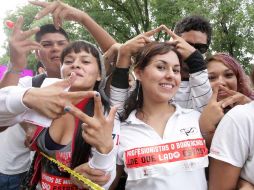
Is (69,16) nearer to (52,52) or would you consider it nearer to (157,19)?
(52,52)

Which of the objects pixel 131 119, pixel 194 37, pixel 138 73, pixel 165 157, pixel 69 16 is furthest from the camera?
pixel 194 37

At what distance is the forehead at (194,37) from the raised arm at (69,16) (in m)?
0.67

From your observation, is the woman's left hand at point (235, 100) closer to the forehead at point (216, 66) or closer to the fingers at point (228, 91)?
the fingers at point (228, 91)

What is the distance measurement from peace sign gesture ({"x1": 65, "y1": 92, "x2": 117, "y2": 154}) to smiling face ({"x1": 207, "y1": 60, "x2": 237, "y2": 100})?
41.9 inches

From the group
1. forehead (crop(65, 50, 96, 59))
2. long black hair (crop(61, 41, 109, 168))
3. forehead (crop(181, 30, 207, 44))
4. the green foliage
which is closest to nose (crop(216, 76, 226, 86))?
forehead (crop(181, 30, 207, 44))

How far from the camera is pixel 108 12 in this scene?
1502 cm

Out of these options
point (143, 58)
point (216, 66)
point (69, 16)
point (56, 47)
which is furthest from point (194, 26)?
point (56, 47)

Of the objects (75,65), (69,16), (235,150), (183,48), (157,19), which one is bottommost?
(157,19)

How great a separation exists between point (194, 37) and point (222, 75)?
1.90 feet

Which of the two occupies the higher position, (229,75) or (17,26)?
(17,26)

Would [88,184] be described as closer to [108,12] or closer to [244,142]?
[244,142]

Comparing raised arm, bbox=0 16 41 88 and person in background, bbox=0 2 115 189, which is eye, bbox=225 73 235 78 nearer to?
person in background, bbox=0 2 115 189

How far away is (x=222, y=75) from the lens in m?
2.58

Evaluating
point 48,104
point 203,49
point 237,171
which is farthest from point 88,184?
point 203,49
